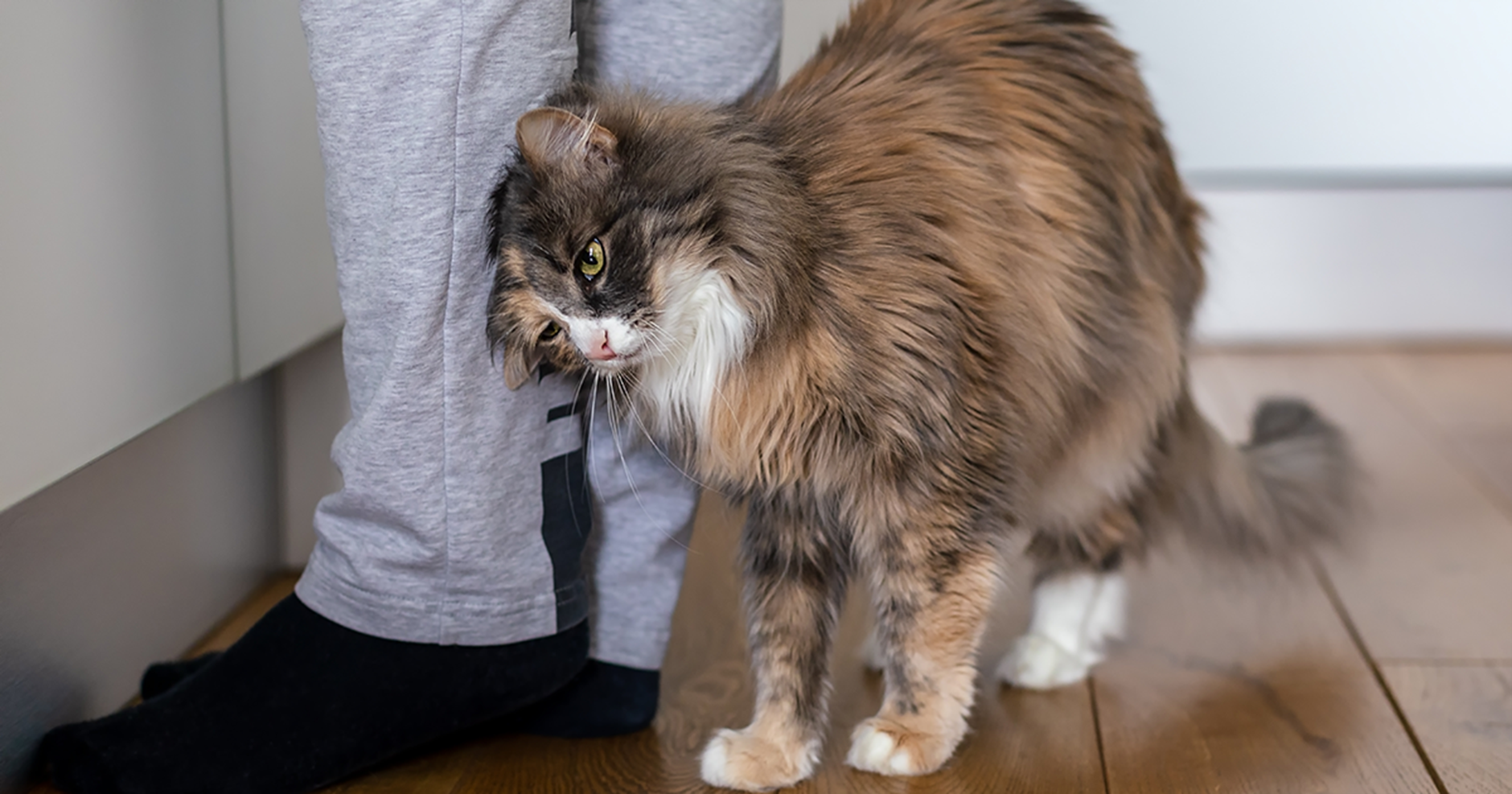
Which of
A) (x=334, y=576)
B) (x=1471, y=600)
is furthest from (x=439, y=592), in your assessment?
(x=1471, y=600)

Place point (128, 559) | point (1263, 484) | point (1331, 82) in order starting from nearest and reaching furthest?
point (128, 559), point (1263, 484), point (1331, 82)

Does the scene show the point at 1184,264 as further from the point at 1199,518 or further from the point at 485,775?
the point at 485,775

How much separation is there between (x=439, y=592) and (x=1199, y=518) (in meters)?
0.90

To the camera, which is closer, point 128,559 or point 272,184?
point 128,559

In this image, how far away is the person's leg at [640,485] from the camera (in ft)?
4.34

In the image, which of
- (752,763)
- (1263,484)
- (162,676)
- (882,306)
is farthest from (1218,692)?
(162,676)

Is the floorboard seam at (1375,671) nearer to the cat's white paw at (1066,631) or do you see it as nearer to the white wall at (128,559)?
the cat's white paw at (1066,631)

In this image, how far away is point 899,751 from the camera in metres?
1.25

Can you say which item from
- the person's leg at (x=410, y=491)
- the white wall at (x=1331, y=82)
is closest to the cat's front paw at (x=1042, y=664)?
the person's leg at (x=410, y=491)

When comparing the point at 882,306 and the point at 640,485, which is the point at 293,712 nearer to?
the point at 640,485

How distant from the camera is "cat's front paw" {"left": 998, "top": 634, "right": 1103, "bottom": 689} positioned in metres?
1.49

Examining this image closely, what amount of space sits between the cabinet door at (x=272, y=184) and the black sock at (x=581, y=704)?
1.23ft

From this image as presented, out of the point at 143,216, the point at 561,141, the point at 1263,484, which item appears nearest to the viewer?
the point at 561,141

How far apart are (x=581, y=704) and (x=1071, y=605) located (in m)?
0.57
